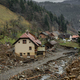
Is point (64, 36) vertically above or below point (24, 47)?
above

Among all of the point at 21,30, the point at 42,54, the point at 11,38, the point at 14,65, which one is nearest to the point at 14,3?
the point at 21,30

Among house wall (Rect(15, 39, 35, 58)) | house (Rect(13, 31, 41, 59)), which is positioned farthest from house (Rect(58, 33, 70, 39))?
house wall (Rect(15, 39, 35, 58))

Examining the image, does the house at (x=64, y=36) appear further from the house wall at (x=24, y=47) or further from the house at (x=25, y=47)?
the house wall at (x=24, y=47)

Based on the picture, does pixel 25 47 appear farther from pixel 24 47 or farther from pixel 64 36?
pixel 64 36

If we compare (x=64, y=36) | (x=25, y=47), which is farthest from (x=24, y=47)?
A: (x=64, y=36)

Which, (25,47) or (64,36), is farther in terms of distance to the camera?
(64,36)

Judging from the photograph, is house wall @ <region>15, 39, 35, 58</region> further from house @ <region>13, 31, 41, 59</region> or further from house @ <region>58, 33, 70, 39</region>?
house @ <region>58, 33, 70, 39</region>

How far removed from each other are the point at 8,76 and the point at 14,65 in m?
7.56

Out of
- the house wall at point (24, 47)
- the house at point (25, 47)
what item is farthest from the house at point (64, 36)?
the house wall at point (24, 47)

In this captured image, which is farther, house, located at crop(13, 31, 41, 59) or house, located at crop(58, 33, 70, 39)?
house, located at crop(58, 33, 70, 39)

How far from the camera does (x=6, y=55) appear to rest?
134 feet

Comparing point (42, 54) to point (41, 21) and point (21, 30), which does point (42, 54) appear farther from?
point (41, 21)

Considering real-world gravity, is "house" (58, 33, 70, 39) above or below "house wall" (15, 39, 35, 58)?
above

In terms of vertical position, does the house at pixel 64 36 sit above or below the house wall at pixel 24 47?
above
